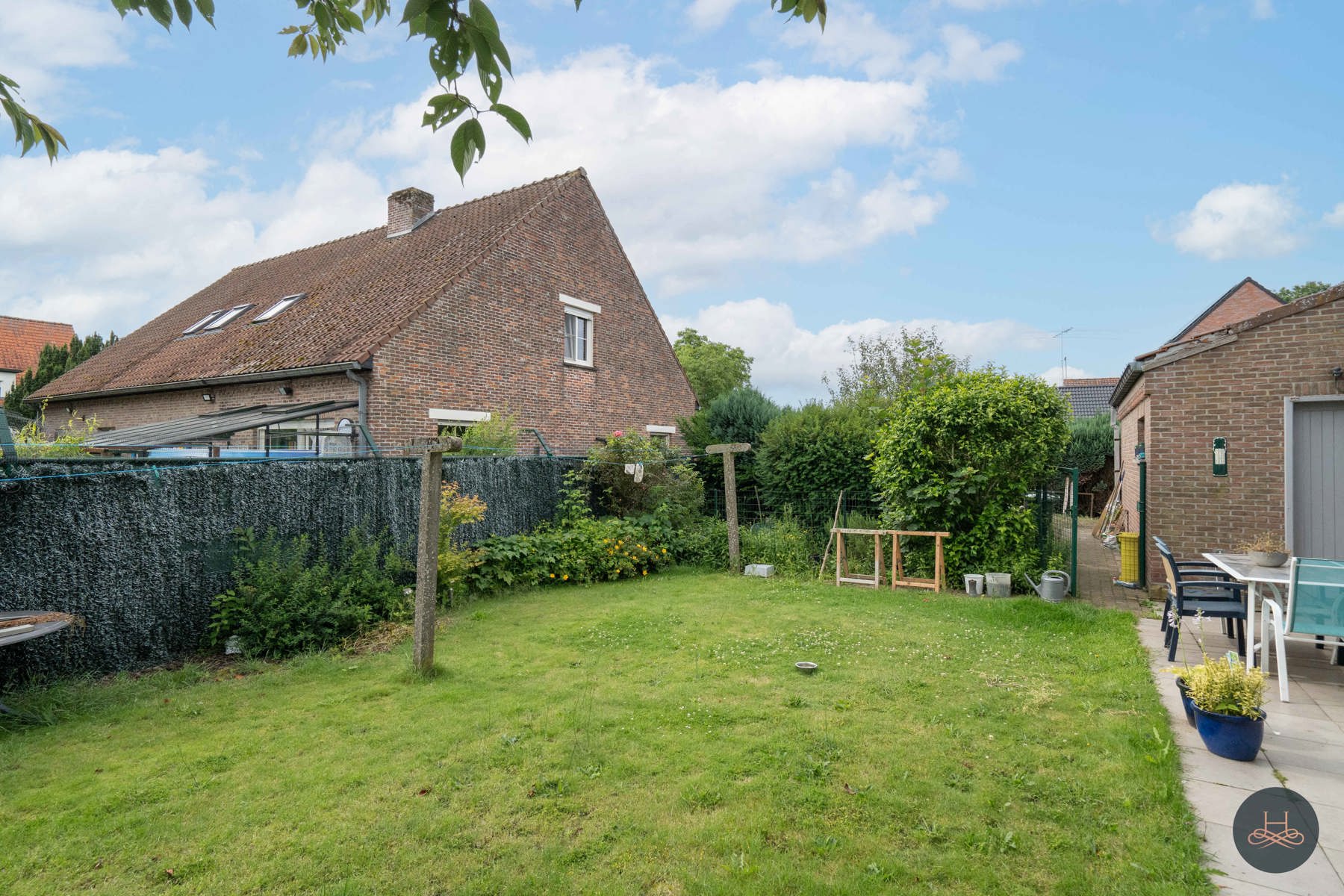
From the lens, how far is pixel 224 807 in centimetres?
344

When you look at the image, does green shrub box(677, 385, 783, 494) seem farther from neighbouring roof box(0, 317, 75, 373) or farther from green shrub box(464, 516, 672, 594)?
neighbouring roof box(0, 317, 75, 373)

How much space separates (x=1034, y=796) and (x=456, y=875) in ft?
9.05

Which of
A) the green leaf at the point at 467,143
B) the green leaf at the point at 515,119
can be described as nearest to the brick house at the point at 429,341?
the green leaf at the point at 467,143

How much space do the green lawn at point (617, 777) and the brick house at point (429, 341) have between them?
20.5ft

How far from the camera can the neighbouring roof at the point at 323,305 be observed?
12.1m

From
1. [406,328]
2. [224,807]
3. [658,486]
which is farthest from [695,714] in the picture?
[406,328]

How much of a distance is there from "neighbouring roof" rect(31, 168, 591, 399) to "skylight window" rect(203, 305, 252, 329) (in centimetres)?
19

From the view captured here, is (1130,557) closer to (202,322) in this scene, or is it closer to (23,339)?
(202,322)

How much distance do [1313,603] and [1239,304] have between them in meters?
19.3

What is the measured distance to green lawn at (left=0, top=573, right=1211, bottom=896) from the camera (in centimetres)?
289

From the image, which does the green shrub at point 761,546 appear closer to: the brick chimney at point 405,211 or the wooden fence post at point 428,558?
the wooden fence post at point 428,558

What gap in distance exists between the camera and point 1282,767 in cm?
376

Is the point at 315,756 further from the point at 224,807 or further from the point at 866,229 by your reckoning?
the point at 866,229

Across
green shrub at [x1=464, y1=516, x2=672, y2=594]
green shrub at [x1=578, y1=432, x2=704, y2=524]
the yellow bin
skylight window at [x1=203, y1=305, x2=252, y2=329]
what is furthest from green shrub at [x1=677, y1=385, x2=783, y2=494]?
skylight window at [x1=203, y1=305, x2=252, y2=329]
